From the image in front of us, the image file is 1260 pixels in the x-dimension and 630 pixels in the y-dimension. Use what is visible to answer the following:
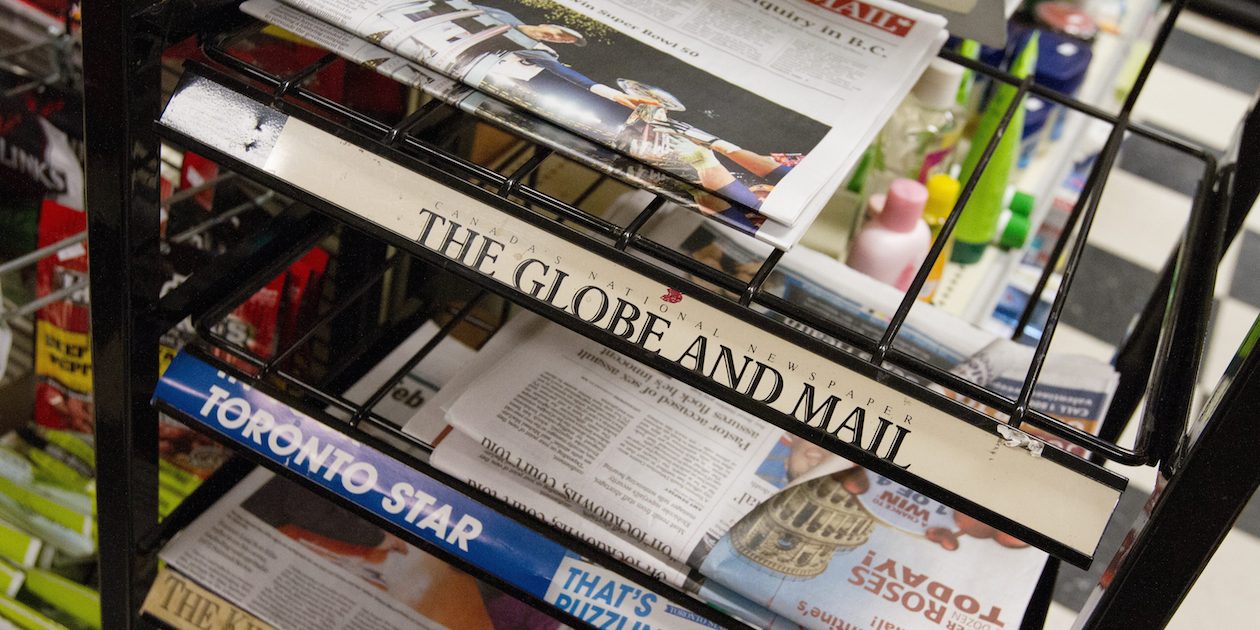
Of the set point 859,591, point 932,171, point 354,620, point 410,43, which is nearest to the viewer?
point 410,43

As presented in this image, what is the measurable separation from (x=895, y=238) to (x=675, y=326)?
42cm

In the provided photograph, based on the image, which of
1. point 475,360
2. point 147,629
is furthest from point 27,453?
point 475,360

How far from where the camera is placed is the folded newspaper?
26.6 inches

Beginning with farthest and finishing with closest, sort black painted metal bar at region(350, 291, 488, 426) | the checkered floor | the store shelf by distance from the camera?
the checkered floor
the store shelf
black painted metal bar at region(350, 291, 488, 426)

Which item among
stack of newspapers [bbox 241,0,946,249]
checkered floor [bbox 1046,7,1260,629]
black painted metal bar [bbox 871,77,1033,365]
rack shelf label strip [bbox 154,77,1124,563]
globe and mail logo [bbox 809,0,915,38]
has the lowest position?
checkered floor [bbox 1046,7,1260,629]

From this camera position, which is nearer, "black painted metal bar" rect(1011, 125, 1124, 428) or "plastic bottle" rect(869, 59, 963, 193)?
"black painted metal bar" rect(1011, 125, 1124, 428)

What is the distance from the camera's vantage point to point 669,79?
2.00 feet

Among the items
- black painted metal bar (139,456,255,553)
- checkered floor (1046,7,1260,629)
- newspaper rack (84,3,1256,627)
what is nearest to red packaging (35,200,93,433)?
black painted metal bar (139,456,255,553)

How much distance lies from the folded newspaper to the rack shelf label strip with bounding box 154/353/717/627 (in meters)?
0.03

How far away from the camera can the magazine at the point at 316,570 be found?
32.9 inches

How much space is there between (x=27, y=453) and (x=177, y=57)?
43 centimetres

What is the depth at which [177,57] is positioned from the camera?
93cm

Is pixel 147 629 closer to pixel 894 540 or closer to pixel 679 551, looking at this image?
pixel 679 551

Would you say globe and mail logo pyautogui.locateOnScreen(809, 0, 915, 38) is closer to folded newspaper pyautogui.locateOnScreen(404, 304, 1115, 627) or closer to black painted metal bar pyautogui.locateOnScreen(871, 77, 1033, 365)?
black painted metal bar pyautogui.locateOnScreen(871, 77, 1033, 365)
